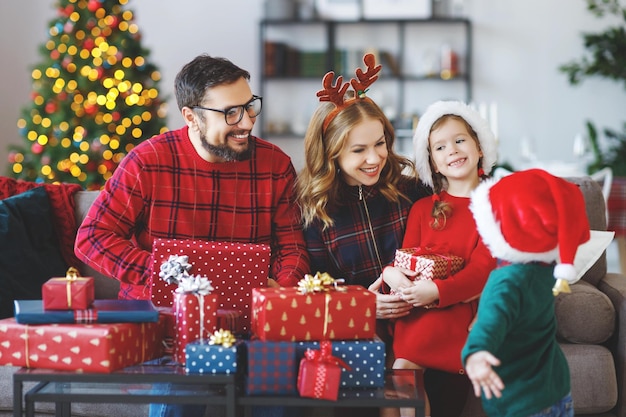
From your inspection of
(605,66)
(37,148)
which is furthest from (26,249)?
(605,66)

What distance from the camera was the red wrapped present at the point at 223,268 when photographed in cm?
200

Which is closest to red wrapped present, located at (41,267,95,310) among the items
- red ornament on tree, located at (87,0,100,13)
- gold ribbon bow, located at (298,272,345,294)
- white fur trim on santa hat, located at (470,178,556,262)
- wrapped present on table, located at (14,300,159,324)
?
wrapped present on table, located at (14,300,159,324)

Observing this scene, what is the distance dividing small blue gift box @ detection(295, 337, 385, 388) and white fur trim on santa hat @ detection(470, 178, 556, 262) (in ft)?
1.13

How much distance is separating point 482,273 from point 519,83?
4.66 metres

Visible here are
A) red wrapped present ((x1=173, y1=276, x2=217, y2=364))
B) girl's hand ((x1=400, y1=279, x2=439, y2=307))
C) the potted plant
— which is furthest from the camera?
the potted plant

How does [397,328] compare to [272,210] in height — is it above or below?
below

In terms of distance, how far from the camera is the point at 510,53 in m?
6.39

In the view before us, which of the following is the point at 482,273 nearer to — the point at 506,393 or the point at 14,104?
the point at 506,393

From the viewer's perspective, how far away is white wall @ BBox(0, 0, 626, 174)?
6301mm

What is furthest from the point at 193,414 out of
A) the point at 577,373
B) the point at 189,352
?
the point at 577,373

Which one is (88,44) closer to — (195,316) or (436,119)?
(436,119)

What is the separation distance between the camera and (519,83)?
6.39 meters

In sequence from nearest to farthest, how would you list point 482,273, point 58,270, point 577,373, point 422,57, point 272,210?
1. point 482,273
2. point 577,373
3. point 272,210
4. point 58,270
5. point 422,57

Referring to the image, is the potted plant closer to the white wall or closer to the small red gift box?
the white wall
